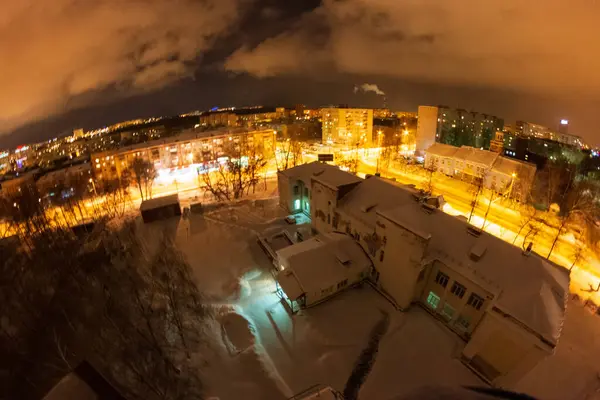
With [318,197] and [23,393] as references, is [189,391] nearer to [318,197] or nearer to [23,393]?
[23,393]

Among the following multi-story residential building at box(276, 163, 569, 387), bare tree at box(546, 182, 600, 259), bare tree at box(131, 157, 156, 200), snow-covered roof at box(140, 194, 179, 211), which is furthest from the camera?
bare tree at box(131, 157, 156, 200)

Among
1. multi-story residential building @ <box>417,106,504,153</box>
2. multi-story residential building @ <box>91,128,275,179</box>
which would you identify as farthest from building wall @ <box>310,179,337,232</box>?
multi-story residential building @ <box>417,106,504,153</box>

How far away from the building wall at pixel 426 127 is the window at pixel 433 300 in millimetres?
48449

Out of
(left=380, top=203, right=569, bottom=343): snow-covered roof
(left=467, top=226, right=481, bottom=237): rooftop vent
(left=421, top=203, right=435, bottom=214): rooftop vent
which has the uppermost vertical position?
(left=421, top=203, right=435, bottom=214): rooftop vent

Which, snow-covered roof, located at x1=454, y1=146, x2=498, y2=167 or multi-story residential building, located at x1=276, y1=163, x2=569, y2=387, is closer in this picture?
multi-story residential building, located at x1=276, y1=163, x2=569, y2=387

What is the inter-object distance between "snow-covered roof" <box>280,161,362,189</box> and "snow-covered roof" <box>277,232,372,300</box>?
5761 mm

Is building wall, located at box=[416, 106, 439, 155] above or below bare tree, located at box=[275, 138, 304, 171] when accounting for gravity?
above

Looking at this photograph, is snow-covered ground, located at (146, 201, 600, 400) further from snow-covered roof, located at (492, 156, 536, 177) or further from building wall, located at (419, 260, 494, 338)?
snow-covered roof, located at (492, 156, 536, 177)

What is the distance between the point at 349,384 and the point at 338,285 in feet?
20.9

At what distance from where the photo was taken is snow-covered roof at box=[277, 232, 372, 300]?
19.3 m

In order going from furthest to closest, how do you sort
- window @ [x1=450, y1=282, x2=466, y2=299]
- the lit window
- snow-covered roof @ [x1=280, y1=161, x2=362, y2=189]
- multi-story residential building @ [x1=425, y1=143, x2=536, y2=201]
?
multi-story residential building @ [x1=425, y1=143, x2=536, y2=201] < snow-covered roof @ [x1=280, y1=161, x2=362, y2=189] < the lit window < window @ [x1=450, y1=282, x2=466, y2=299]

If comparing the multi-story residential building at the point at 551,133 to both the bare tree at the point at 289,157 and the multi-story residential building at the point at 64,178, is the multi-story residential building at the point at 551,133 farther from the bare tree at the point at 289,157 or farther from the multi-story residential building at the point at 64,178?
the multi-story residential building at the point at 64,178

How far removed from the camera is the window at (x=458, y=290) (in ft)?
56.7

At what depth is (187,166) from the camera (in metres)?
58.7
